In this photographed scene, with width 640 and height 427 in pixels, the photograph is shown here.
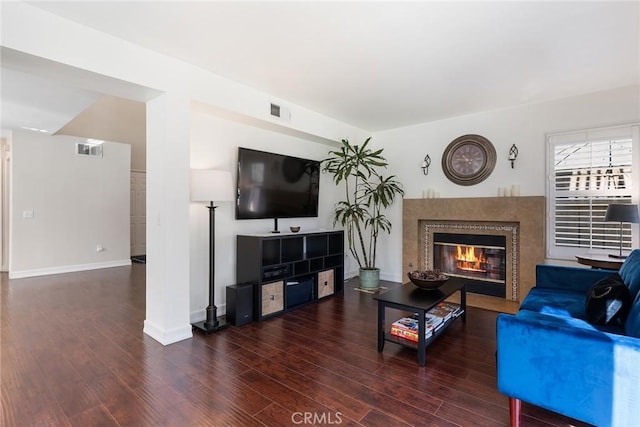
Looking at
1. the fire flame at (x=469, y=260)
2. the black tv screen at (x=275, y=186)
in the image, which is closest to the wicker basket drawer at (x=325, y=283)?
the black tv screen at (x=275, y=186)

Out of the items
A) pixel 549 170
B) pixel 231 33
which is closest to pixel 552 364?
pixel 231 33

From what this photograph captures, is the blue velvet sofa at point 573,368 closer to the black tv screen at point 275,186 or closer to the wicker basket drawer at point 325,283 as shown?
the wicker basket drawer at point 325,283

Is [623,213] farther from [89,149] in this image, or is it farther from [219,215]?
[89,149]

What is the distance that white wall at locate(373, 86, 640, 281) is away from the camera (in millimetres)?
3703

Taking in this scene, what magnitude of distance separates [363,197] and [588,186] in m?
2.99

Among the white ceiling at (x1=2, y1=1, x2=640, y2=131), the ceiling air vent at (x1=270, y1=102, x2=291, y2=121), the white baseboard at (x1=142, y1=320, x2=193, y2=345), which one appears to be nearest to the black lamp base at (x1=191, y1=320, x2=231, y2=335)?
the white baseboard at (x1=142, y1=320, x2=193, y2=345)

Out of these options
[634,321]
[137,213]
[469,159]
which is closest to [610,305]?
[634,321]

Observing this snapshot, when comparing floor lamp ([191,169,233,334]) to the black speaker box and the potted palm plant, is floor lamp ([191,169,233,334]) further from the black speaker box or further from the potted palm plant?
the potted palm plant

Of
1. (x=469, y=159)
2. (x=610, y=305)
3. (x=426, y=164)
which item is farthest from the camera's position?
(x=426, y=164)

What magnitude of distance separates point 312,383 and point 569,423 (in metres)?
1.52

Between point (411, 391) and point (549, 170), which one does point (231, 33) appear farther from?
point (549, 170)

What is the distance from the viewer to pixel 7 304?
156 inches

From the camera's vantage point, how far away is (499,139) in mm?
4363

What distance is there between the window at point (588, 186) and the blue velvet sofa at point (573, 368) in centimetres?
225
